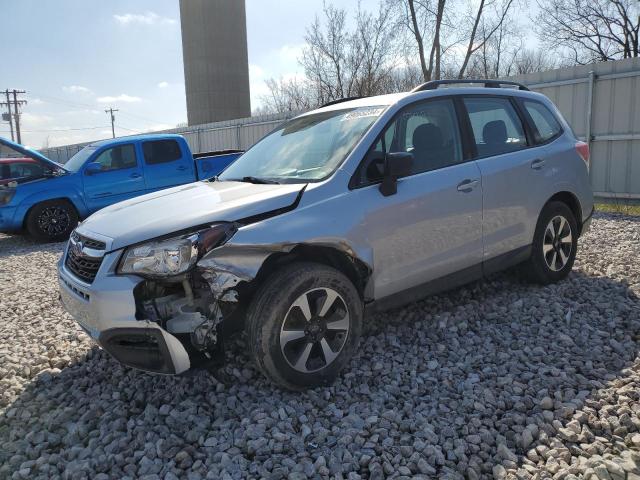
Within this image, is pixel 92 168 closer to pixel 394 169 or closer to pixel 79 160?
pixel 79 160

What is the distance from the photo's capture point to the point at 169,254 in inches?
107

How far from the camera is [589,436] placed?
2.55 m

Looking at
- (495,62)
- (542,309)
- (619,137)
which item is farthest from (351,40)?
(542,309)

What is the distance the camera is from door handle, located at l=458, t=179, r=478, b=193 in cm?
370

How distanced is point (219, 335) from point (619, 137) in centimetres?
1011

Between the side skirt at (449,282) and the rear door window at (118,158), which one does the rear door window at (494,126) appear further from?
the rear door window at (118,158)

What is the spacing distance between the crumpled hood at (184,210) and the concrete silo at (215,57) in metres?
37.6

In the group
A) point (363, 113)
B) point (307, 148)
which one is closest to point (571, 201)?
point (363, 113)

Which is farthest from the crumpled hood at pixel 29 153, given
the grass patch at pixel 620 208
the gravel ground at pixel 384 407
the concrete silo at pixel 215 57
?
the concrete silo at pixel 215 57

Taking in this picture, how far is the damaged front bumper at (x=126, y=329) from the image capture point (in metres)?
2.69

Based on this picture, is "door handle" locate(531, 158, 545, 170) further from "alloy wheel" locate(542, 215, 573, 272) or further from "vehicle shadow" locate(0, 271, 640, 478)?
"vehicle shadow" locate(0, 271, 640, 478)

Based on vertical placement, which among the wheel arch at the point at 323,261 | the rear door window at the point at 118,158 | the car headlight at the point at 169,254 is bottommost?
the wheel arch at the point at 323,261

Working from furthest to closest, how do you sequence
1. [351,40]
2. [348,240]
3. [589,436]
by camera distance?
[351,40], [348,240], [589,436]

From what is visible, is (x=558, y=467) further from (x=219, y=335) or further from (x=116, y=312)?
(x=116, y=312)
